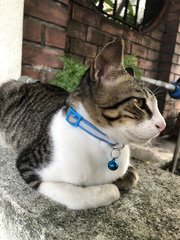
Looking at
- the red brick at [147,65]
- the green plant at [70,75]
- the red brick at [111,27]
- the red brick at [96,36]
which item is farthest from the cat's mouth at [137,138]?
the red brick at [147,65]

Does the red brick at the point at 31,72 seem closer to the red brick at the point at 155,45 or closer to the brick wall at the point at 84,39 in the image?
the brick wall at the point at 84,39

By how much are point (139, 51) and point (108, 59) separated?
71.4 inches

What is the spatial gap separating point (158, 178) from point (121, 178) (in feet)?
0.83

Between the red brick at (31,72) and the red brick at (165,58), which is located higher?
the red brick at (165,58)

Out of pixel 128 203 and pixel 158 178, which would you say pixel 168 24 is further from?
pixel 128 203

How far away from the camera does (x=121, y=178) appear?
0.98 meters

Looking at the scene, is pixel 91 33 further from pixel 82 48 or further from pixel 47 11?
pixel 47 11

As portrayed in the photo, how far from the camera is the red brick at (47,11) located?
1479 millimetres

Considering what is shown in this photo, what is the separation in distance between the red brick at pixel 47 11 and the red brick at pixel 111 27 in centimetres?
53

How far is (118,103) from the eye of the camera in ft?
2.72

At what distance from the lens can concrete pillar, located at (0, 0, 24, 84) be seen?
1.39 metres

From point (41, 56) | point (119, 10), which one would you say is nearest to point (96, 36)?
point (119, 10)

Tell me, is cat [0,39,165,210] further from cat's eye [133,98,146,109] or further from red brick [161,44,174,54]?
red brick [161,44,174,54]

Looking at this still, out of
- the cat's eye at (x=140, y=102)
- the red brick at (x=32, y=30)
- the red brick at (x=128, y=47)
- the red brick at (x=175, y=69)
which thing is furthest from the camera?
the red brick at (x=175, y=69)
